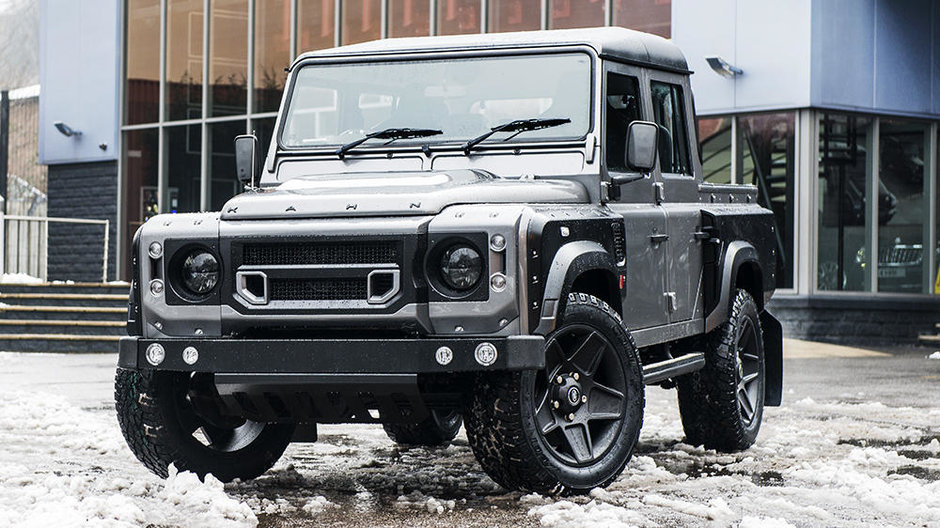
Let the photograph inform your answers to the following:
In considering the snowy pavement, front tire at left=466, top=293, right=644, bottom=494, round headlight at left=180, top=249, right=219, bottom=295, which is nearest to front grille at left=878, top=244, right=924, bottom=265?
the snowy pavement

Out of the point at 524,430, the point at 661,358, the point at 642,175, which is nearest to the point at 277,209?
the point at 524,430

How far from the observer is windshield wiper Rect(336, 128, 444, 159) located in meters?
7.76

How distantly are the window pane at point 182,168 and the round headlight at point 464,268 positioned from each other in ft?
65.3

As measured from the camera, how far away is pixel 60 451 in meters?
8.95

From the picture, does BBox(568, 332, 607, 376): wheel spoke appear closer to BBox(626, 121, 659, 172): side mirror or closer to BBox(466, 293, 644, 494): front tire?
BBox(466, 293, 644, 494): front tire

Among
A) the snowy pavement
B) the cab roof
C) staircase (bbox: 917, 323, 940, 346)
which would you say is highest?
the cab roof

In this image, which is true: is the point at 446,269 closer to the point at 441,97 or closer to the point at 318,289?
the point at 318,289

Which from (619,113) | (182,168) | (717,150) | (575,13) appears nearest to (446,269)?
(619,113)

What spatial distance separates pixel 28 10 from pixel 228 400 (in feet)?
218

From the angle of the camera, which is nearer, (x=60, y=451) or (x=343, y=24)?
(x=60, y=451)

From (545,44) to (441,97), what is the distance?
60 centimetres

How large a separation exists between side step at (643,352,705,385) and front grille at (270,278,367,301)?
1613mm

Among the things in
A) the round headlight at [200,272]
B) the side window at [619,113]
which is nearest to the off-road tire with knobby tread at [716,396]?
the side window at [619,113]

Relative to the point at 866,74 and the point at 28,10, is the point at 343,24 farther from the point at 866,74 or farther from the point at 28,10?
the point at 28,10
